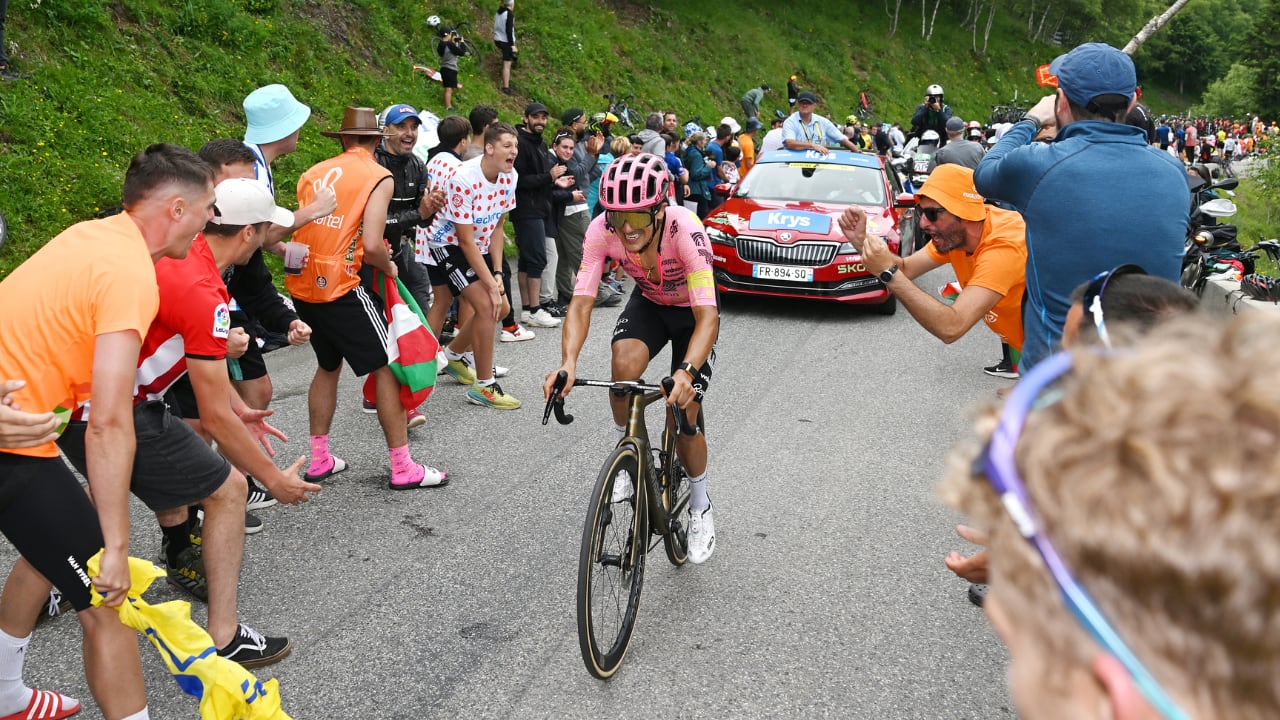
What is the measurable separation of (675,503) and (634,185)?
1.47m

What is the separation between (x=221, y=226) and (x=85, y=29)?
9854 millimetres

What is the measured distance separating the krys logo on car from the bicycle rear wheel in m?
6.07

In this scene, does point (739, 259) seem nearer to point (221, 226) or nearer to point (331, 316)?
point (331, 316)

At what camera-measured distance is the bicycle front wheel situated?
11.1 feet

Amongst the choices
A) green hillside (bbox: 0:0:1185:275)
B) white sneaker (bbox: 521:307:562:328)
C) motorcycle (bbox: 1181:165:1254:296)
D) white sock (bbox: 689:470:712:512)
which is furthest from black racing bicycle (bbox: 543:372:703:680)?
green hillside (bbox: 0:0:1185:275)

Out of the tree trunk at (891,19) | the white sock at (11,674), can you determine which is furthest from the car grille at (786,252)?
the tree trunk at (891,19)

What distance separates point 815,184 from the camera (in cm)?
1152

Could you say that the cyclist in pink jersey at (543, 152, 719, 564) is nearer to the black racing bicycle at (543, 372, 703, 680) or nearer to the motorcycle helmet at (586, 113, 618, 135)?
the black racing bicycle at (543, 372, 703, 680)

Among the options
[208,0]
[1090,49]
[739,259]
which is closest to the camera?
[1090,49]

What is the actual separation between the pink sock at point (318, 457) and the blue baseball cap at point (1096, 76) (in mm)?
4246

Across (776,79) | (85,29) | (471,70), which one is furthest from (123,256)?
→ (776,79)

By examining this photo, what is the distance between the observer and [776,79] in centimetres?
3647

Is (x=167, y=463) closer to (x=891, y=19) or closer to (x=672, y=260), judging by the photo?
(x=672, y=260)

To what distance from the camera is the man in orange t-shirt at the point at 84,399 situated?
2588mm
